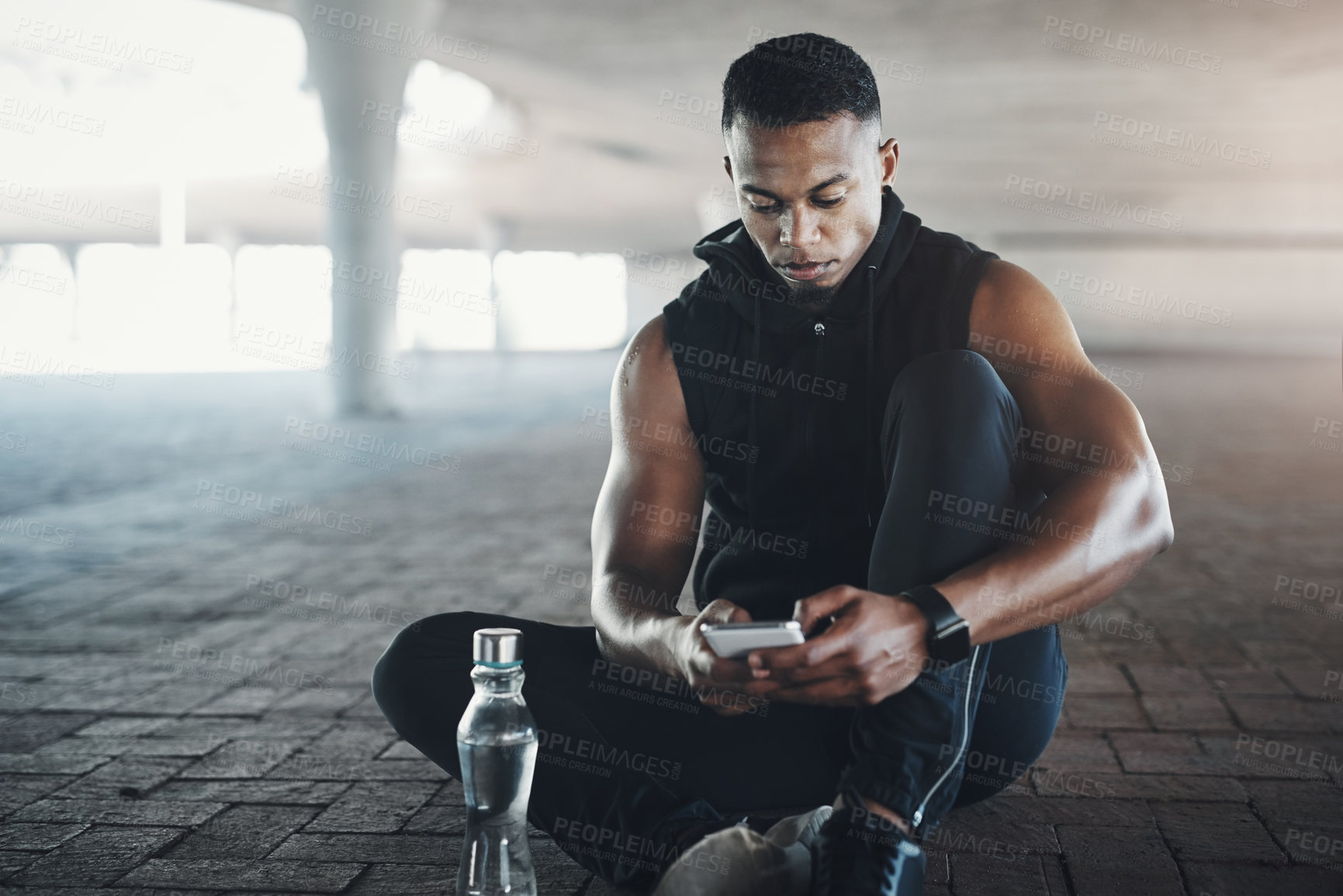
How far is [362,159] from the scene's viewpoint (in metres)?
11.7

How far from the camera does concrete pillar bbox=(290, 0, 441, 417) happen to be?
11.1 metres

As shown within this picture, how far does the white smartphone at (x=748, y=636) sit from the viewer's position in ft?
4.46

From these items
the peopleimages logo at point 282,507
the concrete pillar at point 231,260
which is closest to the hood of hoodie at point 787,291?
the peopleimages logo at point 282,507

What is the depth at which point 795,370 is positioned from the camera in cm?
204

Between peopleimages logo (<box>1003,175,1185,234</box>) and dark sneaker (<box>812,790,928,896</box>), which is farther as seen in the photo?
peopleimages logo (<box>1003,175,1185,234</box>)

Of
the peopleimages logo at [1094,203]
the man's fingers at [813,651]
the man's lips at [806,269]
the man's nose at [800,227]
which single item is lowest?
the man's fingers at [813,651]

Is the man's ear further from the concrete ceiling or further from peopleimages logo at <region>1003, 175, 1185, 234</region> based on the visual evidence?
peopleimages logo at <region>1003, 175, 1185, 234</region>

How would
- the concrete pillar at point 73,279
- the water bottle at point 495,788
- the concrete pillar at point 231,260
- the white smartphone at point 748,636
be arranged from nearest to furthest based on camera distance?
1. the white smartphone at point 748,636
2. the water bottle at point 495,788
3. the concrete pillar at point 231,260
4. the concrete pillar at point 73,279

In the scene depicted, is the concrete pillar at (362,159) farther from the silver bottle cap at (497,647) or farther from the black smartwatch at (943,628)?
the black smartwatch at (943,628)

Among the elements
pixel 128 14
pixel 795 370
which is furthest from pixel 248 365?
pixel 795 370

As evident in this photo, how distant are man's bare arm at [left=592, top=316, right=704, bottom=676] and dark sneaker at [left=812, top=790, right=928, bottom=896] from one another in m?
0.47

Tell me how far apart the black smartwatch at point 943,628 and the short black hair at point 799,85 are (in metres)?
0.90

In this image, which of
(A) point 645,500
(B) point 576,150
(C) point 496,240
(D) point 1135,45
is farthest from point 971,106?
(C) point 496,240

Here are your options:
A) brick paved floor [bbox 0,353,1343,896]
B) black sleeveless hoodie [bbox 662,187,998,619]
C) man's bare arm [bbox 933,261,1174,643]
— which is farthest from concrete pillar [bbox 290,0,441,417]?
man's bare arm [bbox 933,261,1174,643]
